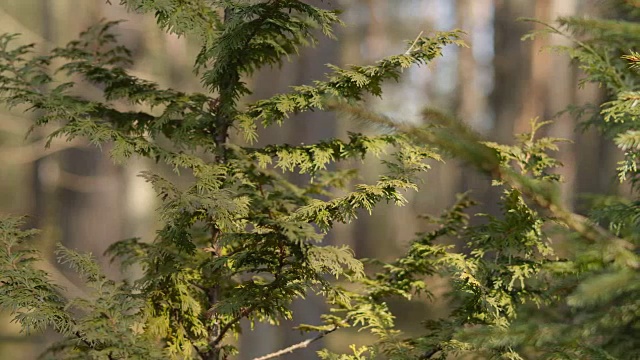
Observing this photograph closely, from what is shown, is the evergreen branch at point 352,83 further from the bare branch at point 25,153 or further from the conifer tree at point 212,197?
the bare branch at point 25,153

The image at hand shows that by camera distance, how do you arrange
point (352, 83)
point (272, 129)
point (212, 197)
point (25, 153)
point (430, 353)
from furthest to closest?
point (25, 153) → point (272, 129) → point (430, 353) → point (352, 83) → point (212, 197)

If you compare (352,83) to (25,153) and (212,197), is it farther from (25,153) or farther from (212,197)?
(25,153)

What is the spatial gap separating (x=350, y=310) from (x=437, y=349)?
13.4 inches

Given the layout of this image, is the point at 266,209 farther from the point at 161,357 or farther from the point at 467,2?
the point at 467,2

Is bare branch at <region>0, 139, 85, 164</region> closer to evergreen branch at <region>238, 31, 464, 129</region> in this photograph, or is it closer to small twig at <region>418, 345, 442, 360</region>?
evergreen branch at <region>238, 31, 464, 129</region>

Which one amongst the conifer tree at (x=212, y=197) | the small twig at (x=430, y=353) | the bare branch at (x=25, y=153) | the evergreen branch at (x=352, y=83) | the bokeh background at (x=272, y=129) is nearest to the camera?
the conifer tree at (x=212, y=197)

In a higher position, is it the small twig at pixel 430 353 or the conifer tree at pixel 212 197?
the conifer tree at pixel 212 197

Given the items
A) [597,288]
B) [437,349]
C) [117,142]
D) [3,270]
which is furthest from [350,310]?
[597,288]

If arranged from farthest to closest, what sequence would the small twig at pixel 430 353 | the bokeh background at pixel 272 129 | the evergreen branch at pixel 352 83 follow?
the bokeh background at pixel 272 129, the small twig at pixel 430 353, the evergreen branch at pixel 352 83

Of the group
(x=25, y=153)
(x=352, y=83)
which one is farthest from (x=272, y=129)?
(x=25, y=153)

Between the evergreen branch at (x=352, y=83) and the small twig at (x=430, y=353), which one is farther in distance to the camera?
the small twig at (x=430, y=353)

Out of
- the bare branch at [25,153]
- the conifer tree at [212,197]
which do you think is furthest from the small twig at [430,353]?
the bare branch at [25,153]

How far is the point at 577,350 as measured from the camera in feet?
5.77

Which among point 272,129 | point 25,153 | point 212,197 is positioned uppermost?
point 25,153
